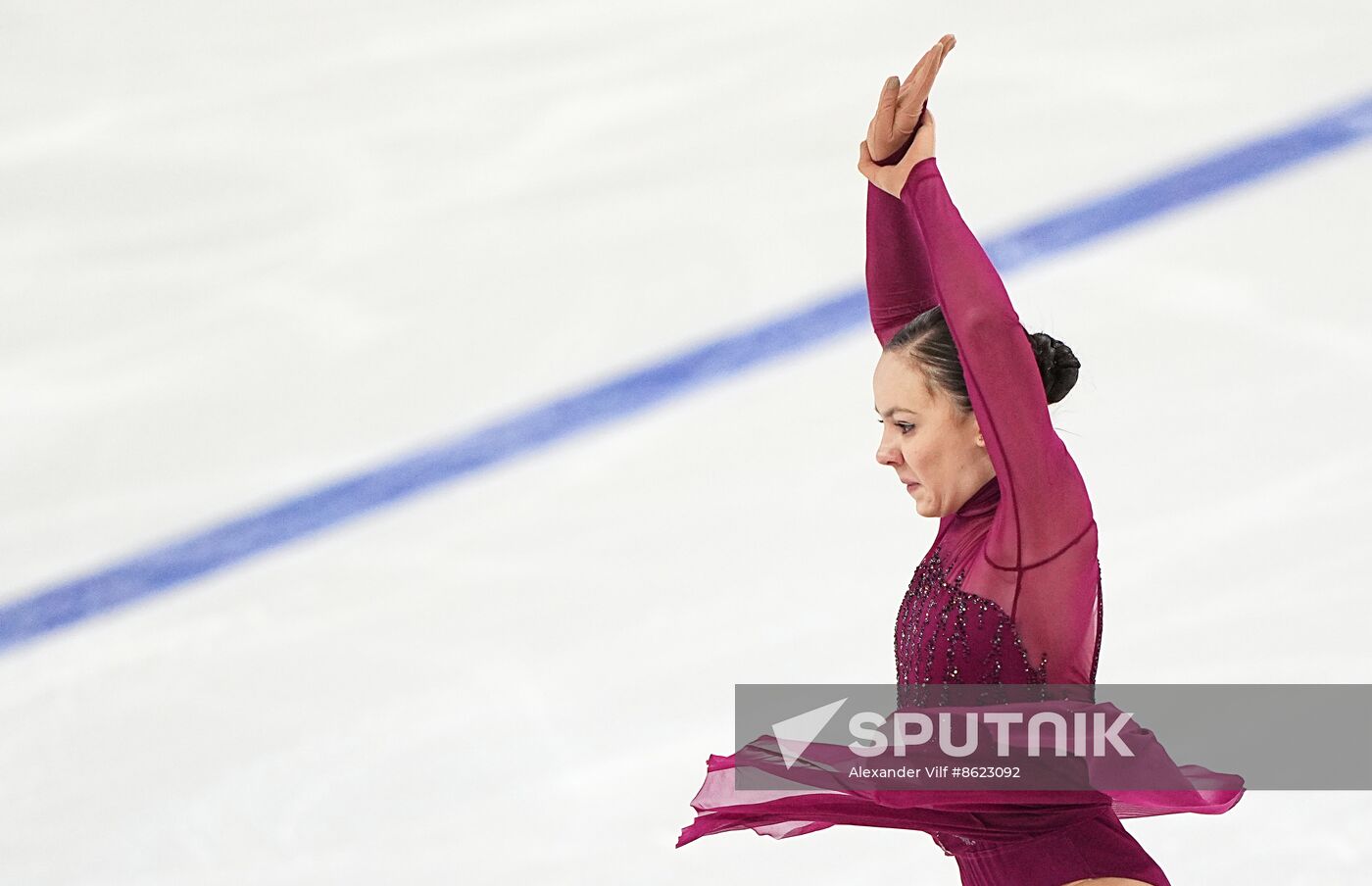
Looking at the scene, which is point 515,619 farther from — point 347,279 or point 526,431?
point 347,279

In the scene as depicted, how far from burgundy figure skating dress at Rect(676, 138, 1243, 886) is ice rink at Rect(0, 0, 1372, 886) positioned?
38.0 inches

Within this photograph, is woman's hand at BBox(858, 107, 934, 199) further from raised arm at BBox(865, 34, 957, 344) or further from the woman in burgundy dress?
raised arm at BBox(865, 34, 957, 344)

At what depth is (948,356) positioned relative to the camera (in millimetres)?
1560

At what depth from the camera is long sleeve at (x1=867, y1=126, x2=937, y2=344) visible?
1.72 metres

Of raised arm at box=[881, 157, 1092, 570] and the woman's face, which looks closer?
raised arm at box=[881, 157, 1092, 570]

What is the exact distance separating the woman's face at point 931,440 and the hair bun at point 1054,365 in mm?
85

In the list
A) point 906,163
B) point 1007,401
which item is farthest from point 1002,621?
point 906,163

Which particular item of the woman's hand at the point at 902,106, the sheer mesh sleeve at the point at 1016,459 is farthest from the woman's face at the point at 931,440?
the woman's hand at the point at 902,106

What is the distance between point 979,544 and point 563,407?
62.5 inches

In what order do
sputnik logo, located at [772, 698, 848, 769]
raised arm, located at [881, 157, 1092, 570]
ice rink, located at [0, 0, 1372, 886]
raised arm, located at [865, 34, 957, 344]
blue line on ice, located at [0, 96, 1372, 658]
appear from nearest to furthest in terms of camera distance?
raised arm, located at [881, 157, 1092, 570] < sputnik logo, located at [772, 698, 848, 769] < raised arm, located at [865, 34, 957, 344] < ice rink, located at [0, 0, 1372, 886] < blue line on ice, located at [0, 96, 1372, 658]
